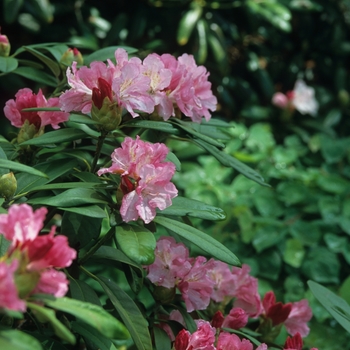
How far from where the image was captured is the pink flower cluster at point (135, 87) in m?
0.90

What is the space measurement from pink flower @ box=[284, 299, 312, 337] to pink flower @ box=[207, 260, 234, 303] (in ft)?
0.50

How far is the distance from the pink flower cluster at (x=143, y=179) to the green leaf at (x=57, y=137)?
0.11 metres

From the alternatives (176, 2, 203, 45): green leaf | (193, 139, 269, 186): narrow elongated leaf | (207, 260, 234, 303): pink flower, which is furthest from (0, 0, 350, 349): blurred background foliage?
(193, 139, 269, 186): narrow elongated leaf

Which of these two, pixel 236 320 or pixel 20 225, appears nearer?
pixel 20 225

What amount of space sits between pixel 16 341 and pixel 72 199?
0.88 feet

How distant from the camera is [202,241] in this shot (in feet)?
2.92

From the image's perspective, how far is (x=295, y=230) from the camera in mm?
2225

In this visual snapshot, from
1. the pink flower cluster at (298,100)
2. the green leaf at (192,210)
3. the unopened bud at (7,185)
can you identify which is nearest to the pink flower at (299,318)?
the green leaf at (192,210)

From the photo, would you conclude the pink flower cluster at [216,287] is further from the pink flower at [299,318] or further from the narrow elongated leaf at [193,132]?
the narrow elongated leaf at [193,132]

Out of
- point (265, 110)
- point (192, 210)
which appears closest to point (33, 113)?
point (192, 210)

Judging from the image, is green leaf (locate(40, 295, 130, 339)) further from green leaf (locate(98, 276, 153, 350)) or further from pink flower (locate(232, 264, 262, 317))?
pink flower (locate(232, 264, 262, 317))

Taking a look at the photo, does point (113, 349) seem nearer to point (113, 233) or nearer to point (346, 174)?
point (113, 233)

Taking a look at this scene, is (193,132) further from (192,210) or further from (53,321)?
(53,321)

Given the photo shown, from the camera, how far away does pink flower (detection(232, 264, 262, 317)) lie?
1190 millimetres
